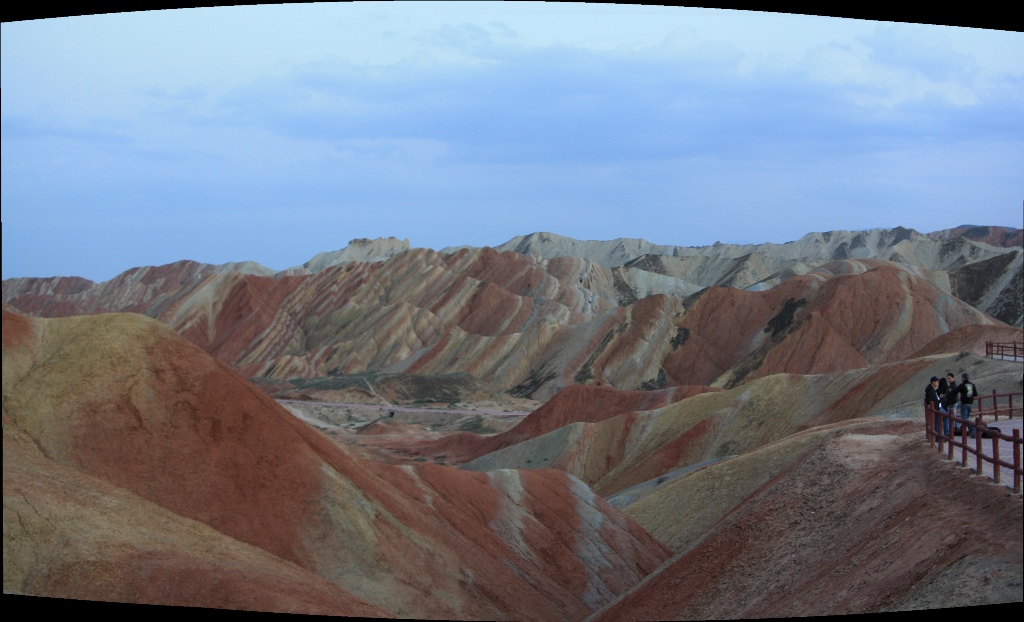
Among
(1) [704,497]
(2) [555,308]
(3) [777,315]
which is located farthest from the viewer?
(2) [555,308]

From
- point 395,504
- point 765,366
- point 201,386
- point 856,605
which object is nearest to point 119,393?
point 201,386

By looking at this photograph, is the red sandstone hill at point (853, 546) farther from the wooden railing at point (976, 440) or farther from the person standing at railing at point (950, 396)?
the person standing at railing at point (950, 396)

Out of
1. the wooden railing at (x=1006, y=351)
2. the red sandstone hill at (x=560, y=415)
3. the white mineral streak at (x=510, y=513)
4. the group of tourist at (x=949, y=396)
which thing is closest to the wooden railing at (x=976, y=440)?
the group of tourist at (x=949, y=396)

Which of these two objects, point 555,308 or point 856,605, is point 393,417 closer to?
point 555,308

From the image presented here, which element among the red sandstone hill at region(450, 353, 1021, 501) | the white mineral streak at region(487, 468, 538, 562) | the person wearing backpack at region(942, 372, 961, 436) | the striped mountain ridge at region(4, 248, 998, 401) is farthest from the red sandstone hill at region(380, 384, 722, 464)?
the person wearing backpack at region(942, 372, 961, 436)

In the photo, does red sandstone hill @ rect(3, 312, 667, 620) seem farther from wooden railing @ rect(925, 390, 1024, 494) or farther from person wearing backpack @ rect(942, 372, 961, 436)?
person wearing backpack @ rect(942, 372, 961, 436)

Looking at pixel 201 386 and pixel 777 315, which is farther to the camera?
pixel 777 315

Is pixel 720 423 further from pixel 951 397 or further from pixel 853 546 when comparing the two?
pixel 853 546
